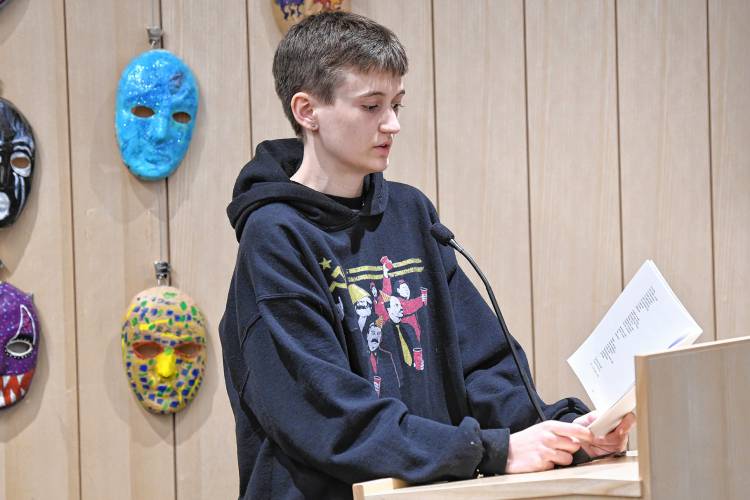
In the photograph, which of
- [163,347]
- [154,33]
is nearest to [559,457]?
[163,347]

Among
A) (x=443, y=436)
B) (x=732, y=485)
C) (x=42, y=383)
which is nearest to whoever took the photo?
(x=732, y=485)

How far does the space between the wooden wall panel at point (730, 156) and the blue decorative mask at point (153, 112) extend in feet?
4.12

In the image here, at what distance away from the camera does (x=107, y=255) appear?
2.16 meters

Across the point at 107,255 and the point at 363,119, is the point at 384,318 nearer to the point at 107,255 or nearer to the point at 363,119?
the point at 363,119

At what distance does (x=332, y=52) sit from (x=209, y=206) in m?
0.88

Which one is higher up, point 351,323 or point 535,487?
point 351,323

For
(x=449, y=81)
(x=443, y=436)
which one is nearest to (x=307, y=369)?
(x=443, y=436)

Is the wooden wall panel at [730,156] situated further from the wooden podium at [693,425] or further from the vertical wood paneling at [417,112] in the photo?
the wooden podium at [693,425]

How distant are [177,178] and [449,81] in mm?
676

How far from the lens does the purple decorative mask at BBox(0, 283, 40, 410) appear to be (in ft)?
6.79

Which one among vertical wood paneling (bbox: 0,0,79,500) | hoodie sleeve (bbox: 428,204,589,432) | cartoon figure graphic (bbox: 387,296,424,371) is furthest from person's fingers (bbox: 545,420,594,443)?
vertical wood paneling (bbox: 0,0,79,500)

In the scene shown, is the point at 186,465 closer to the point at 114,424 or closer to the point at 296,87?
the point at 114,424

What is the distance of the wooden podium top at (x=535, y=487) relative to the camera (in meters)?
0.96

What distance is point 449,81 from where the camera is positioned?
2.27 metres
